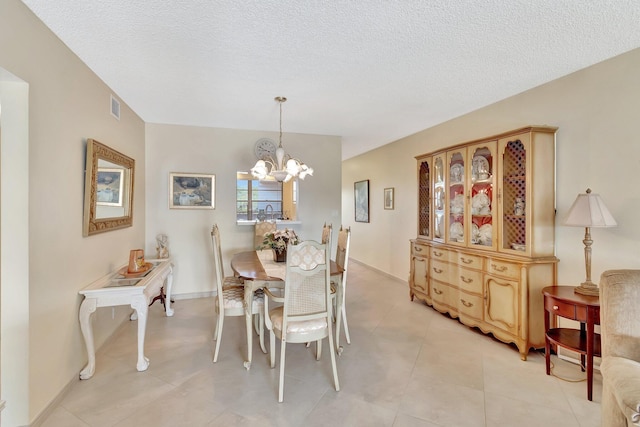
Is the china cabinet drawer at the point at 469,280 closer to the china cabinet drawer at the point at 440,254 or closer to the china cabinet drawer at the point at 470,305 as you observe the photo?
the china cabinet drawer at the point at 470,305

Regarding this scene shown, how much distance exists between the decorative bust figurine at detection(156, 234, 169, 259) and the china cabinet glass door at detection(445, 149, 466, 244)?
12.0ft

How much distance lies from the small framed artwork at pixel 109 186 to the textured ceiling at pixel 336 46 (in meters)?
0.85

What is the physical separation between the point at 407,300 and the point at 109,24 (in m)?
4.32

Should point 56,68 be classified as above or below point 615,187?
above

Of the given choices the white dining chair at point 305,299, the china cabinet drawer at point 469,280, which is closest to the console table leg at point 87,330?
the white dining chair at point 305,299

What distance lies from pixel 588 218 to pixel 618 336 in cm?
106

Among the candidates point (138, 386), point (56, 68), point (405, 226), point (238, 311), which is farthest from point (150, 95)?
point (405, 226)

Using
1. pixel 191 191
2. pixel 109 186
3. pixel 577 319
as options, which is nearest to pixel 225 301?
pixel 109 186

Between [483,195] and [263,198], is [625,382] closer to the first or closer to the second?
[483,195]

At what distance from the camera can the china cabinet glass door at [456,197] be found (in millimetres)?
3520

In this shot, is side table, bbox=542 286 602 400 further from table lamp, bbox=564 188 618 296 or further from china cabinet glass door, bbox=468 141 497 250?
china cabinet glass door, bbox=468 141 497 250

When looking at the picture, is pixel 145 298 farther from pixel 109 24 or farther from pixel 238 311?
pixel 109 24

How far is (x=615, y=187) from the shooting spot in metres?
2.41

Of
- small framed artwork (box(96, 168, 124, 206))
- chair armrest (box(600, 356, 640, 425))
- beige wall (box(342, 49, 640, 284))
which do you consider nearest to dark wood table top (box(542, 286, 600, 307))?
beige wall (box(342, 49, 640, 284))
